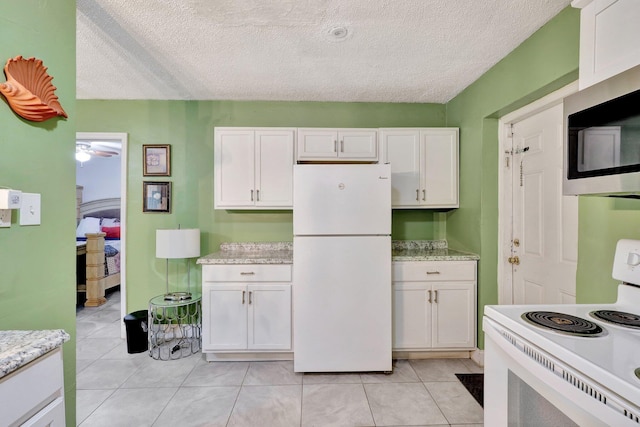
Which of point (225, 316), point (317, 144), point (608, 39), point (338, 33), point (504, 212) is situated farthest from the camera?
point (317, 144)

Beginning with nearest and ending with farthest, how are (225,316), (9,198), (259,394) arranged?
(9,198) → (259,394) → (225,316)

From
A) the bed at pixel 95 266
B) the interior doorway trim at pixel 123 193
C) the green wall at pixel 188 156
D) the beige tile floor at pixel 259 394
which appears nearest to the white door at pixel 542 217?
the beige tile floor at pixel 259 394

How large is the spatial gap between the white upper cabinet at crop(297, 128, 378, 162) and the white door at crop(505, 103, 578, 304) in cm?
117

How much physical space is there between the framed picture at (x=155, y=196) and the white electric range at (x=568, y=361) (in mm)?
2913

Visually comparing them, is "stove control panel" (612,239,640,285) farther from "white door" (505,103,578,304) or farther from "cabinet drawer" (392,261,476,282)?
"cabinet drawer" (392,261,476,282)

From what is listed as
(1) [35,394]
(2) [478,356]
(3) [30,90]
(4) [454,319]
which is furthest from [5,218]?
(2) [478,356]

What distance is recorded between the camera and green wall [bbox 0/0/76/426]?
43.9 inches

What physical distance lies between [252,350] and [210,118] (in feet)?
7.42

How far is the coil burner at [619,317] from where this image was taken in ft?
3.43

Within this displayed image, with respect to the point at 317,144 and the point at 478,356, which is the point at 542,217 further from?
the point at 317,144

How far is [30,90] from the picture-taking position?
1166 mm

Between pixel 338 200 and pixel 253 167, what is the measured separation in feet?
3.13

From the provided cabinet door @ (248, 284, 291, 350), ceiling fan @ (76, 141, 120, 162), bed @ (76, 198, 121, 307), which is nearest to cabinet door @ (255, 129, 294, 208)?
cabinet door @ (248, 284, 291, 350)

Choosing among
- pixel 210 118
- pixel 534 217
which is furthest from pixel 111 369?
pixel 534 217
